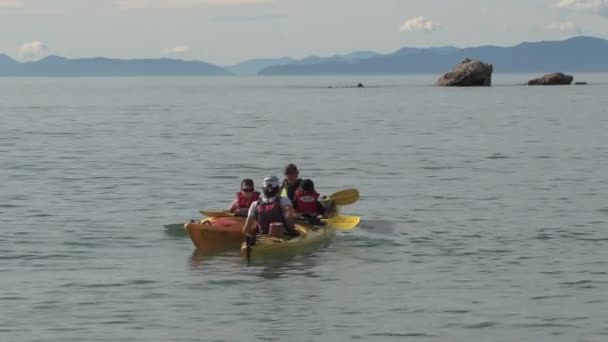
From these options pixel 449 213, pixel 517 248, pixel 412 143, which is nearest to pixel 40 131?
pixel 412 143

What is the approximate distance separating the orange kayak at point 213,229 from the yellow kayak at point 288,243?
1.81ft

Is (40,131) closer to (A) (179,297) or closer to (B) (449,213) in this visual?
(B) (449,213)

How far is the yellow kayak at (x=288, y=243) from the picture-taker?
2378cm

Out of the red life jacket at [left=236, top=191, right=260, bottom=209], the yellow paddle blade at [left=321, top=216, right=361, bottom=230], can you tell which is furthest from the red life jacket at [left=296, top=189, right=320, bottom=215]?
the red life jacket at [left=236, top=191, right=260, bottom=209]

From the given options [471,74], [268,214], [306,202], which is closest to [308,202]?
[306,202]

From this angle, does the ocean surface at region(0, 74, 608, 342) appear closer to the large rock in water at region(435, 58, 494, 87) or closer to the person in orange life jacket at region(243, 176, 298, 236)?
the person in orange life jacket at region(243, 176, 298, 236)

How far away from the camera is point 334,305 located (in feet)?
66.6

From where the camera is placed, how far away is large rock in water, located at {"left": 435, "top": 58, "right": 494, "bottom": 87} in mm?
153125

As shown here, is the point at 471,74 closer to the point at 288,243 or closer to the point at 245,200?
the point at 245,200

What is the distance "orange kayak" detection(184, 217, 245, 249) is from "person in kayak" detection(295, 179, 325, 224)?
165 cm

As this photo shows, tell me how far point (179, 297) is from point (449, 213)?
13257 mm

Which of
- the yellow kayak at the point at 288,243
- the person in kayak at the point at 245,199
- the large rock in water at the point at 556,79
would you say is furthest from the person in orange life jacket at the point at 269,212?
Result: the large rock in water at the point at 556,79

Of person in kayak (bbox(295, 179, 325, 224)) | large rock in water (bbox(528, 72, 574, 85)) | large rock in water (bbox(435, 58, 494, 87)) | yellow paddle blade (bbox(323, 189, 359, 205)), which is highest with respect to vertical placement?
person in kayak (bbox(295, 179, 325, 224))

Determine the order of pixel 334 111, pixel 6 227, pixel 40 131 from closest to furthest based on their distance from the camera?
pixel 6 227, pixel 40 131, pixel 334 111
